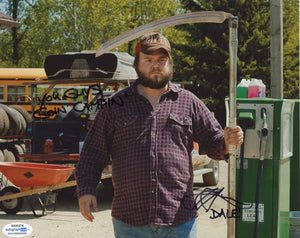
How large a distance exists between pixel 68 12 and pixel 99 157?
26415 millimetres

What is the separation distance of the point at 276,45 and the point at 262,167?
4262mm

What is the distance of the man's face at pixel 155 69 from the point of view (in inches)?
114

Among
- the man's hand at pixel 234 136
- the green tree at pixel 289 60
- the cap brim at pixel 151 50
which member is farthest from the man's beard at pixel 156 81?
the green tree at pixel 289 60

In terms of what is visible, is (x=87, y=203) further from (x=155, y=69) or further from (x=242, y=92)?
(x=242, y=92)

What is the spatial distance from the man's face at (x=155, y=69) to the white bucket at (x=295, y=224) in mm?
2869

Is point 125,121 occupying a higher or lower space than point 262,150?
higher

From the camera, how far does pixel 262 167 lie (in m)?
4.52

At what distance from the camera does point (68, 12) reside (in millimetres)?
28312

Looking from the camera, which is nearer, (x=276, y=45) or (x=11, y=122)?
(x=276, y=45)

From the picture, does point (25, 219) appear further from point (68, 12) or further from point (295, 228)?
point (68, 12)

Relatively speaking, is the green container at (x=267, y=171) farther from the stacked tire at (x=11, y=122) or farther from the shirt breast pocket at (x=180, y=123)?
the stacked tire at (x=11, y=122)

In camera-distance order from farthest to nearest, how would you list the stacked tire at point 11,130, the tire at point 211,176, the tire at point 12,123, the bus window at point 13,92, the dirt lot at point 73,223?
the bus window at point 13,92, the tire at point 12,123, the stacked tire at point 11,130, the tire at point 211,176, the dirt lot at point 73,223

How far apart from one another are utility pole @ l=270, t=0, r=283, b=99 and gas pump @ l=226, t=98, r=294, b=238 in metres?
3.75

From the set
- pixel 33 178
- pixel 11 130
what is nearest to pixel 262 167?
pixel 33 178
